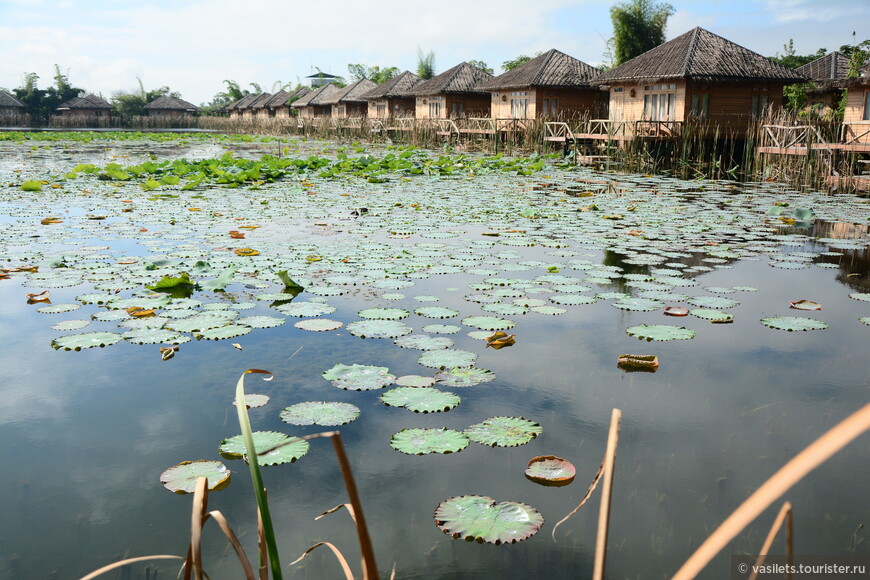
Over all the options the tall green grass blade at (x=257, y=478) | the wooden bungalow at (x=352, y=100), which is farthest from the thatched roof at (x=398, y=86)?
the tall green grass blade at (x=257, y=478)

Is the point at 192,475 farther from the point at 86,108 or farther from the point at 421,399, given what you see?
the point at 86,108

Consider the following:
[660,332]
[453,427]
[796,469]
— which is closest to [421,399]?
[453,427]

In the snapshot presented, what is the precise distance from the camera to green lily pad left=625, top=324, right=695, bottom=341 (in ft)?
10.1

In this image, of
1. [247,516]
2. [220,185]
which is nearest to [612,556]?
[247,516]

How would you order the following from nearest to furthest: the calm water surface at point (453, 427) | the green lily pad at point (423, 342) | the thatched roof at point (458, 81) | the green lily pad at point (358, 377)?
the calm water surface at point (453, 427), the green lily pad at point (358, 377), the green lily pad at point (423, 342), the thatched roof at point (458, 81)

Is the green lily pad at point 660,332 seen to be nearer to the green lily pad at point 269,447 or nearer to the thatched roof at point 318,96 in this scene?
the green lily pad at point 269,447

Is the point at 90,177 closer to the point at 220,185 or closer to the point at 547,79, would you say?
the point at 220,185

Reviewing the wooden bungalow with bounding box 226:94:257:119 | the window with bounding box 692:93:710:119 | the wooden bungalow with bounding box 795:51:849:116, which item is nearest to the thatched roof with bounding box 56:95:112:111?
the wooden bungalow with bounding box 226:94:257:119

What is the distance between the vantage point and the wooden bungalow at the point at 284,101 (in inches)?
2091

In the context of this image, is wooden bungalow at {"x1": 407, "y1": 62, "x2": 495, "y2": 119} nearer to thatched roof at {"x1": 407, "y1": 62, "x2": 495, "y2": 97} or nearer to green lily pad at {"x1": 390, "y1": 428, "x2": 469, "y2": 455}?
thatched roof at {"x1": 407, "y1": 62, "x2": 495, "y2": 97}

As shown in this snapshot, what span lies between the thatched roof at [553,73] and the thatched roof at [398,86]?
34.6 feet

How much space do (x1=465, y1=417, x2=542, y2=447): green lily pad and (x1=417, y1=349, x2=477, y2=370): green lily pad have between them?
18.1 inches

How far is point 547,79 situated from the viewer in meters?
25.3

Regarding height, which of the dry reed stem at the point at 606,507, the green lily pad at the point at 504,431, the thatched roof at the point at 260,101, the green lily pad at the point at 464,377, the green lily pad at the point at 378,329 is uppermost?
the thatched roof at the point at 260,101
